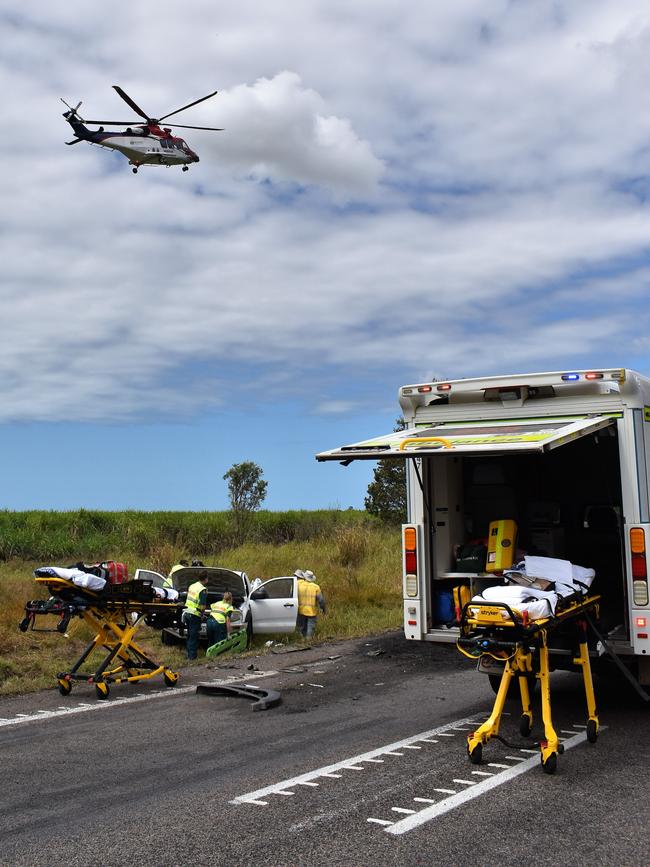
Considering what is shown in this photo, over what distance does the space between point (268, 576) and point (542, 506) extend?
1451cm

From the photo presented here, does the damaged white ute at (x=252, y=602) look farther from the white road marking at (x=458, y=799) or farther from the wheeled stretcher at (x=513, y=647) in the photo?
the white road marking at (x=458, y=799)

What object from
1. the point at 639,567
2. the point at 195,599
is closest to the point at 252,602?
the point at 195,599

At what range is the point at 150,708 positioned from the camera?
9.67m

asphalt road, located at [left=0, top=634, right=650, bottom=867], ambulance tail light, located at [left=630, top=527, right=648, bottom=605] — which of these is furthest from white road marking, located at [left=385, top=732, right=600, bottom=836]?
ambulance tail light, located at [left=630, top=527, right=648, bottom=605]

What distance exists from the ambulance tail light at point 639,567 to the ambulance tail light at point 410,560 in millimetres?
2151

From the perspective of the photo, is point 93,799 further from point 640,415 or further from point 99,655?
point 99,655

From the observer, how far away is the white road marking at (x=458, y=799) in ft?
17.7

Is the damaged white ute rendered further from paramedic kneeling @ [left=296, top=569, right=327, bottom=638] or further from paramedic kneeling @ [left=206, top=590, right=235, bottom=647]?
paramedic kneeling @ [left=206, top=590, right=235, bottom=647]

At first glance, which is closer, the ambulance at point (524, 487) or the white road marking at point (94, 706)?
the ambulance at point (524, 487)

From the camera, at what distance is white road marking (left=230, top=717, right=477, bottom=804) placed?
240 inches

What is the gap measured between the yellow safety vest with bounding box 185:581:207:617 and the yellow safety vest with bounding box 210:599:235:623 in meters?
0.31

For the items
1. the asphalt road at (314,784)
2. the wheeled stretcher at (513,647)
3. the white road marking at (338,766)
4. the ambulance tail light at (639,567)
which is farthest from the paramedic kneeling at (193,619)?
the ambulance tail light at (639,567)

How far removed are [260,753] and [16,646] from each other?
310 inches

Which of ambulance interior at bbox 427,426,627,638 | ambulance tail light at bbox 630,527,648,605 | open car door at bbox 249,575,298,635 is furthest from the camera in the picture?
open car door at bbox 249,575,298,635
